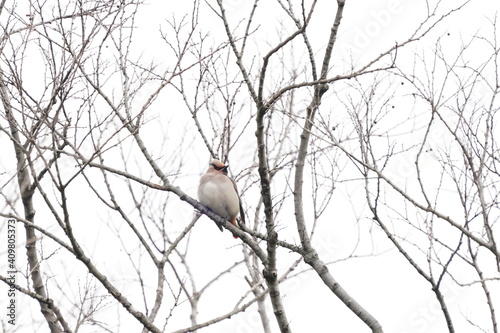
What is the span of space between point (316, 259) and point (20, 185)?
8.35 feet

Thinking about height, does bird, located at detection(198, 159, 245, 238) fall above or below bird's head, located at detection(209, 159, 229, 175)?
below

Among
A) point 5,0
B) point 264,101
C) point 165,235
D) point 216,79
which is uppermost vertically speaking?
point 216,79

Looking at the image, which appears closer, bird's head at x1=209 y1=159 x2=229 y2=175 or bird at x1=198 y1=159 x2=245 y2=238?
bird at x1=198 y1=159 x2=245 y2=238

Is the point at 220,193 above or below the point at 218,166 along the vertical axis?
below

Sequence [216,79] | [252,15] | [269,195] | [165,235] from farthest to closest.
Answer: [165,235] < [216,79] < [252,15] < [269,195]

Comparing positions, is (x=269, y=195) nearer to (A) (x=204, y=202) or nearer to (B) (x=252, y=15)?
(B) (x=252, y=15)

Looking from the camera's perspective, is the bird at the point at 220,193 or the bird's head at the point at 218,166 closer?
the bird at the point at 220,193

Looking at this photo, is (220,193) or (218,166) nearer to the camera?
(220,193)

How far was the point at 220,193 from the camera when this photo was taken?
7.16 m

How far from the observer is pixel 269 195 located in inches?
203

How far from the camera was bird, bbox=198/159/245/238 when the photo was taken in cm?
714

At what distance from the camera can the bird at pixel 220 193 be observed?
7137mm

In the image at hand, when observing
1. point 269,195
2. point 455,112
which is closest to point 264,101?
point 269,195

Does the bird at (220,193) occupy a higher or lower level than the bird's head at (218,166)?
lower
